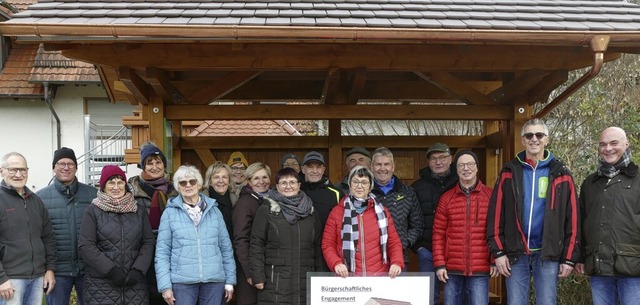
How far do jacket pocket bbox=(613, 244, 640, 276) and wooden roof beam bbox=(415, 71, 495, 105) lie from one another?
2.33m

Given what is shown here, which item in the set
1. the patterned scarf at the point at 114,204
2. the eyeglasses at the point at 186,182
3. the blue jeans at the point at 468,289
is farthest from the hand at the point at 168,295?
the blue jeans at the point at 468,289

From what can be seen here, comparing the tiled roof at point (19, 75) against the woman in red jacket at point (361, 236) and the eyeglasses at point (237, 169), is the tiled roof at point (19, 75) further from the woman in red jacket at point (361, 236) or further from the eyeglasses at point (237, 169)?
the woman in red jacket at point (361, 236)

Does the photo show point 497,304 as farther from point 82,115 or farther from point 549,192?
point 82,115

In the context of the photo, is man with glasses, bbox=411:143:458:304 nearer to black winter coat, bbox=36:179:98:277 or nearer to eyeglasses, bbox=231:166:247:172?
eyeglasses, bbox=231:166:247:172

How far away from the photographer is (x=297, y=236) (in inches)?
173

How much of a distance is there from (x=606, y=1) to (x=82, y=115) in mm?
12161

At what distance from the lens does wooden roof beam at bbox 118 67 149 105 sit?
5062mm

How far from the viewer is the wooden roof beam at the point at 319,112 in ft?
19.4

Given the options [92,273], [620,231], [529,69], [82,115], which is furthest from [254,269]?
[82,115]

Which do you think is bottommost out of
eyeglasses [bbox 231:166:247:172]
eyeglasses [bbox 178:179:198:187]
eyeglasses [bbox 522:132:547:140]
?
eyeglasses [bbox 178:179:198:187]

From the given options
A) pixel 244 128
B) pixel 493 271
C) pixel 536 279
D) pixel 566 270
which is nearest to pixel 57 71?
pixel 244 128

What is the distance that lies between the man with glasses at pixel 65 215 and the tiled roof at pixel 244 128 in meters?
6.27

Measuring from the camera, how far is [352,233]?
4.39 m

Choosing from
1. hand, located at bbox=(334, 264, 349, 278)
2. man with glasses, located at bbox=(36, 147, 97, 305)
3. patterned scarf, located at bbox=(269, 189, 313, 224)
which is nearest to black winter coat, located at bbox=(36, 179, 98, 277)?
man with glasses, located at bbox=(36, 147, 97, 305)
